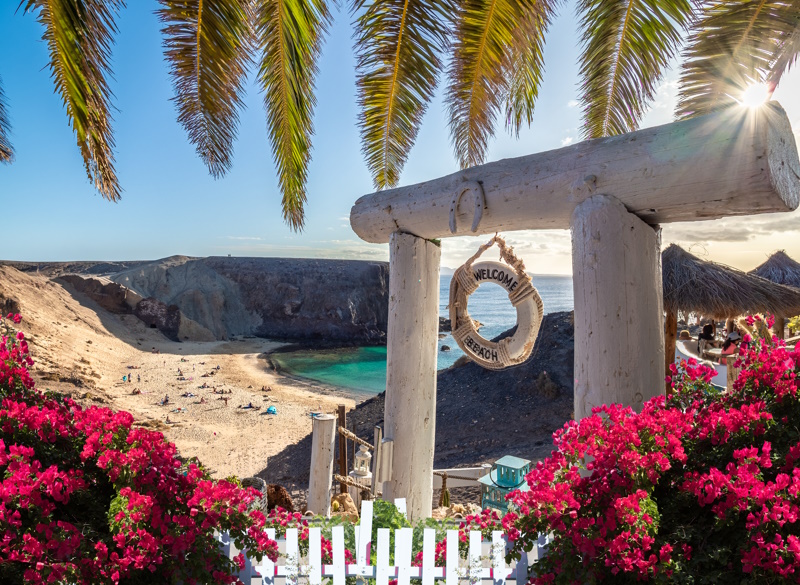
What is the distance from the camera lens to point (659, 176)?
237 cm

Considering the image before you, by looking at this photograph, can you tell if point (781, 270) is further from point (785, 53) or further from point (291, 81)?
point (291, 81)

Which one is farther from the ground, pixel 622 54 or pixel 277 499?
pixel 622 54

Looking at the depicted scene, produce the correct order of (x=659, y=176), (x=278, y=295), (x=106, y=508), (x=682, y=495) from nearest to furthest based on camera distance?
(x=682, y=495), (x=106, y=508), (x=659, y=176), (x=278, y=295)

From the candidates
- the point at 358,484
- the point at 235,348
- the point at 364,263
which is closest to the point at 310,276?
the point at 364,263

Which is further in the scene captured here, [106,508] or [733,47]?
[733,47]

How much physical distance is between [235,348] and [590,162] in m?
32.3

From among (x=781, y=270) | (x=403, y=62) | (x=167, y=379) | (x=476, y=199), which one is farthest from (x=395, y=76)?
(x=167, y=379)

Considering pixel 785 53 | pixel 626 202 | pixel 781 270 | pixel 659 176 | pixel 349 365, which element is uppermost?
pixel 785 53

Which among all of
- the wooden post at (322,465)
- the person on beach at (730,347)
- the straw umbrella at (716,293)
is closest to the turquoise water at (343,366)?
the straw umbrella at (716,293)

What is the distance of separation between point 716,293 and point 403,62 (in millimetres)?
7560

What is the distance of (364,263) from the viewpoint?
155 feet

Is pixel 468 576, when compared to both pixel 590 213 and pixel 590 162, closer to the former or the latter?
pixel 590 213

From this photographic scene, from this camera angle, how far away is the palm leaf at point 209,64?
3.50 m

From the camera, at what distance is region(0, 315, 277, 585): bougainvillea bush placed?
154 cm
